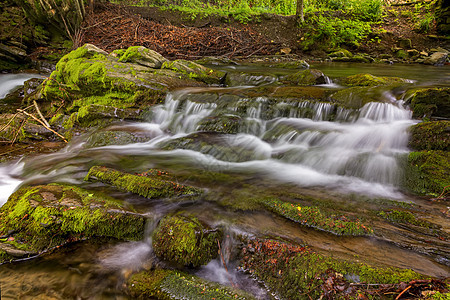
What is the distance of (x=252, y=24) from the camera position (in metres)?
17.3

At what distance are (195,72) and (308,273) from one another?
8.19m

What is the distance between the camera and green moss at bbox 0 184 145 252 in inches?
107

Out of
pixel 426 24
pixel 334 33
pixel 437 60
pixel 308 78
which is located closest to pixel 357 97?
pixel 308 78

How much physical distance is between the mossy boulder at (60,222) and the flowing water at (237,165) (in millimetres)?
143

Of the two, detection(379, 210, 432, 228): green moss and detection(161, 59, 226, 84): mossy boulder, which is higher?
detection(161, 59, 226, 84): mossy boulder

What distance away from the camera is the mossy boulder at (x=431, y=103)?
4957mm

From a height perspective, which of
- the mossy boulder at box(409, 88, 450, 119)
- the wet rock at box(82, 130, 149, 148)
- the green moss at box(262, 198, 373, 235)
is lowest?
the green moss at box(262, 198, 373, 235)

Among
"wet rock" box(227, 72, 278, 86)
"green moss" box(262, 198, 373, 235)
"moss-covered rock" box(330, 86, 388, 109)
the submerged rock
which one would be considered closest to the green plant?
"wet rock" box(227, 72, 278, 86)

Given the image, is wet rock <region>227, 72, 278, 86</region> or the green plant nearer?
wet rock <region>227, 72, 278, 86</region>

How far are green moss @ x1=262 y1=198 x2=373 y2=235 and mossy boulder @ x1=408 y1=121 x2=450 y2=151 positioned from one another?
8.03ft

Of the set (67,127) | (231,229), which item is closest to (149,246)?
(231,229)

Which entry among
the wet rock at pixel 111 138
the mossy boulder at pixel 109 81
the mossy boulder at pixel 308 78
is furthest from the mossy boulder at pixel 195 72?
the wet rock at pixel 111 138

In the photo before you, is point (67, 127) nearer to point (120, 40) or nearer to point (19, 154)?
point (19, 154)

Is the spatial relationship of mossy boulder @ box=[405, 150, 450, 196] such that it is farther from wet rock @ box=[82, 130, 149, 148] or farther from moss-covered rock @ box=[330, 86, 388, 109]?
wet rock @ box=[82, 130, 149, 148]
